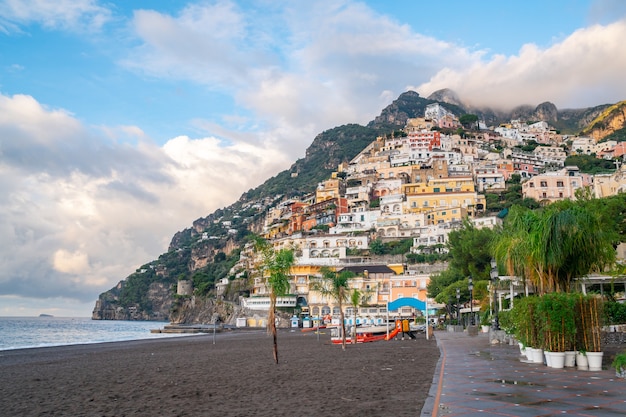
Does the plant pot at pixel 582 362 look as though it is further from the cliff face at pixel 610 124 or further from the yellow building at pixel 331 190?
the cliff face at pixel 610 124

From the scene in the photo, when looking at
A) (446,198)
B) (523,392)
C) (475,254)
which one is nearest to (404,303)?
(475,254)

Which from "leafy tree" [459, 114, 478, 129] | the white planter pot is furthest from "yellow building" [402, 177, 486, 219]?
the white planter pot

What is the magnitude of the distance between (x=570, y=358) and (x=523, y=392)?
4.52m

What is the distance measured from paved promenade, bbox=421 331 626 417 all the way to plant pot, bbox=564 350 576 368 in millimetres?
422

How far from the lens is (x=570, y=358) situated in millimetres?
13539

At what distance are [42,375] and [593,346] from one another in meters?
18.8

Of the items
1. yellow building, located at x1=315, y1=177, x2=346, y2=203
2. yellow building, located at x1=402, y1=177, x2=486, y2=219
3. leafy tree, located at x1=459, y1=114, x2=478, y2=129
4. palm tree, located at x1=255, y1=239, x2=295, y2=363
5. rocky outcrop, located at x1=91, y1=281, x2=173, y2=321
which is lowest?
rocky outcrop, located at x1=91, y1=281, x2=173, y2=321

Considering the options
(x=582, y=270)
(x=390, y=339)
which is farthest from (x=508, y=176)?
(x=582, y=270)

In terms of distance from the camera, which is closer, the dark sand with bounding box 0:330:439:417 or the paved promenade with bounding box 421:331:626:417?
the paved promenade with bounding box 421:331:626:417

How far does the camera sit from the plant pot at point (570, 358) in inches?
531

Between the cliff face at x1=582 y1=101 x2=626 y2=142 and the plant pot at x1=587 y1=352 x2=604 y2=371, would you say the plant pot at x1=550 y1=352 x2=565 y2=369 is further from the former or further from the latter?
the cliff face at x1=582 y1=101 x2=626 y2=142

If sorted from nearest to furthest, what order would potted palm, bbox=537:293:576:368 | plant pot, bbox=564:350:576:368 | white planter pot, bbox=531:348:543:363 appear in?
potted palm, bbox=537:293:576:368, plant pot, bbox=564:350:576:368, white planter pot, bbox=531:348:543:363

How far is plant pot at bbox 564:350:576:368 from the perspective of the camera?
13500 mm

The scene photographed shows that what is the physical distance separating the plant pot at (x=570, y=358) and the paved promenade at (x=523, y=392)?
1.38 ft
